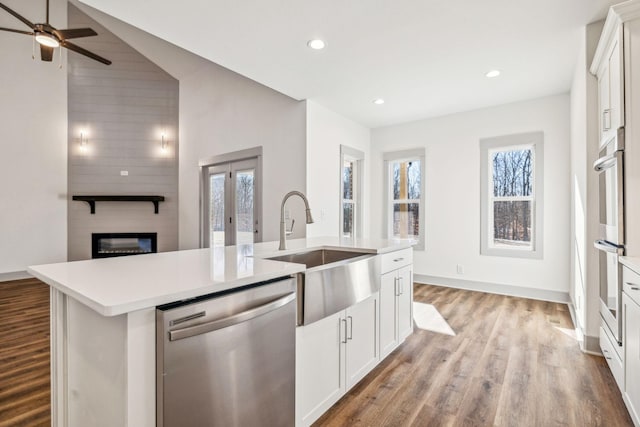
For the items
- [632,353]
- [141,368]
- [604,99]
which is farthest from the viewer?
[604,99]

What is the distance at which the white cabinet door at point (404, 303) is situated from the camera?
8.76 feet

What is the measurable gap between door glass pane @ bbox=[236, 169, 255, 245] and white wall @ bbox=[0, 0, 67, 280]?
11.6 feet

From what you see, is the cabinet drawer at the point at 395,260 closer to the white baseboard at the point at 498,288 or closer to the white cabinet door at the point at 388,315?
the white cabinet door at the point at 388,315

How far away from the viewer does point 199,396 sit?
1103 millimetres

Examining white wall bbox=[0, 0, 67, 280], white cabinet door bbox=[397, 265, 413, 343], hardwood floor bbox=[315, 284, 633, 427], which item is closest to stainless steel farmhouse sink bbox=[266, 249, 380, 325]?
white cabinet door bbox=[397, 265, 413, 343]

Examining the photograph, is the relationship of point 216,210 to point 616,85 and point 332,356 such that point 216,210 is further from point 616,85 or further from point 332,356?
point 616,85

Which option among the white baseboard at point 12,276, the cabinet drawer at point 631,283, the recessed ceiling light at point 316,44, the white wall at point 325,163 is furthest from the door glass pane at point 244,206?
the cabinet drawer at point 631,283

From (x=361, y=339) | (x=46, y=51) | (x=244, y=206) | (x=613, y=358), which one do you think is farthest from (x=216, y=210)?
(x=613, y=358)

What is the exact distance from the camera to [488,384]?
2.14 meters

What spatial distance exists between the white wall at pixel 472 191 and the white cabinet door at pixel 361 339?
2.95 meters

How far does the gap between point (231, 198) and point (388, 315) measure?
3.55 metres

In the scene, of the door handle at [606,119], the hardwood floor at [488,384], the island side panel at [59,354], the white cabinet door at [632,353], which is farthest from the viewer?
the door handle at [606,119]

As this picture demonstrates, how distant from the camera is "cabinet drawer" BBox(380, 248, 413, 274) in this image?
242cm

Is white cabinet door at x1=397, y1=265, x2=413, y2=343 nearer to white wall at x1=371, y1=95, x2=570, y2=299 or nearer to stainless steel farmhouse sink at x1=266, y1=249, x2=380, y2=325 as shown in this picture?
stainless steel farmhouse sink at x1=266, y1=249, x2=380, y2=325
